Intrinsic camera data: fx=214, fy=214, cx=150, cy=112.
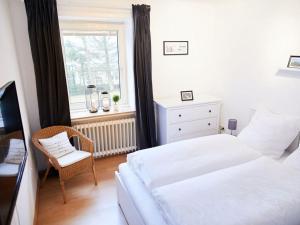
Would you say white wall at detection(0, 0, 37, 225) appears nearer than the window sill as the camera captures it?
Yes

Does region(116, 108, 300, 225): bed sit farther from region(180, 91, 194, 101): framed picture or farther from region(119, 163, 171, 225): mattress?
region(180, 91, 194, 101): framed picture

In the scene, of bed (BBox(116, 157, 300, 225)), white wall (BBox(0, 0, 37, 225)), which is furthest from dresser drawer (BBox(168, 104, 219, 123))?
white wall (BBox(0, 0, 37, 225))

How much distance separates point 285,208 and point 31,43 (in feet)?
9.38

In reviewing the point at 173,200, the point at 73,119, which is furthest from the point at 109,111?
the point at 173,200

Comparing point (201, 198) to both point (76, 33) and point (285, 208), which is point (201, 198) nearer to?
point (285, 208)

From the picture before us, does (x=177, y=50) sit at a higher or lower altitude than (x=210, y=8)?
lower

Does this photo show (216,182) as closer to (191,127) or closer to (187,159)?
(187,159)

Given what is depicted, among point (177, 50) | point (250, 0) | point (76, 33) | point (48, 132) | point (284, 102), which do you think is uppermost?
point (250, 0)

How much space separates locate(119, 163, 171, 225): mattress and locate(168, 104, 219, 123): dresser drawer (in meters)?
1.17

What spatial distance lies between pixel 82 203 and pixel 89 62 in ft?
6.43

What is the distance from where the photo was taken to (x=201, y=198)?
1.45 meters

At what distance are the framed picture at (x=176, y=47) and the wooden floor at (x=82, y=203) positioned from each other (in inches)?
77.8

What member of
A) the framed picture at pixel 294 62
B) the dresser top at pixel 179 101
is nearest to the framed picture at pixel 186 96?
the dresser top at pixel 179 101

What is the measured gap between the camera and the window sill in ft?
9.81
